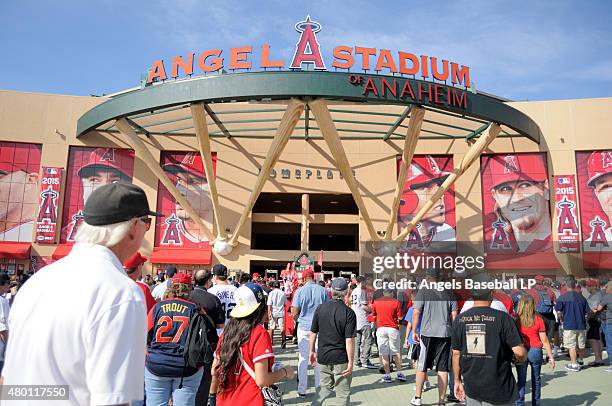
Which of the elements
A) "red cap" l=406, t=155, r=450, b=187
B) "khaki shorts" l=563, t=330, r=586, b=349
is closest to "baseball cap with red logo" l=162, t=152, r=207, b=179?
"red cap" l=406, t=155, r=450, b=187

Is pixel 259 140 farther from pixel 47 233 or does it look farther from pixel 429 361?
pixel 429 361

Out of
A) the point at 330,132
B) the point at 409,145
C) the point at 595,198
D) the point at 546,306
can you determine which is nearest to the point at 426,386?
the point at 546,306

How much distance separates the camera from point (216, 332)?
5523 mm

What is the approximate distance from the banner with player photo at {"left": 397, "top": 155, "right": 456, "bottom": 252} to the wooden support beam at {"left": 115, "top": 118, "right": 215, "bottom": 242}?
1270 cm

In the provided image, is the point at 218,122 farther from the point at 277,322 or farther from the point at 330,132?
the point at 277,322

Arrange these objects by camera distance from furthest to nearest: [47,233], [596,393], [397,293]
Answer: [47,233]
[397,293]
[596,393]

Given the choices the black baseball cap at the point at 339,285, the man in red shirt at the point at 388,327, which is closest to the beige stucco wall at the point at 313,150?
the man in red shirt at the point at 388,327

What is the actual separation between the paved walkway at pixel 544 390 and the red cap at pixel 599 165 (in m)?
21.6

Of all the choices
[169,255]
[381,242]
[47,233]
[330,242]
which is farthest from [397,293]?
[330,242]

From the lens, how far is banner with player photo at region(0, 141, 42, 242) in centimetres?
2762

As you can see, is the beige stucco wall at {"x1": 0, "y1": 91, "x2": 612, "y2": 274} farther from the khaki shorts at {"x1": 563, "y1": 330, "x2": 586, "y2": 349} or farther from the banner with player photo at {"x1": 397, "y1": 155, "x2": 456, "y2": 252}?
the khaki shorts at {"x1": 563, "y1": 330, "x2": 586, "y2": 349}

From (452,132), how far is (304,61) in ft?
43.2

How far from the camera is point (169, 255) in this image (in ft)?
91.6

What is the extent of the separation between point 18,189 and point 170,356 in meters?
28.6
